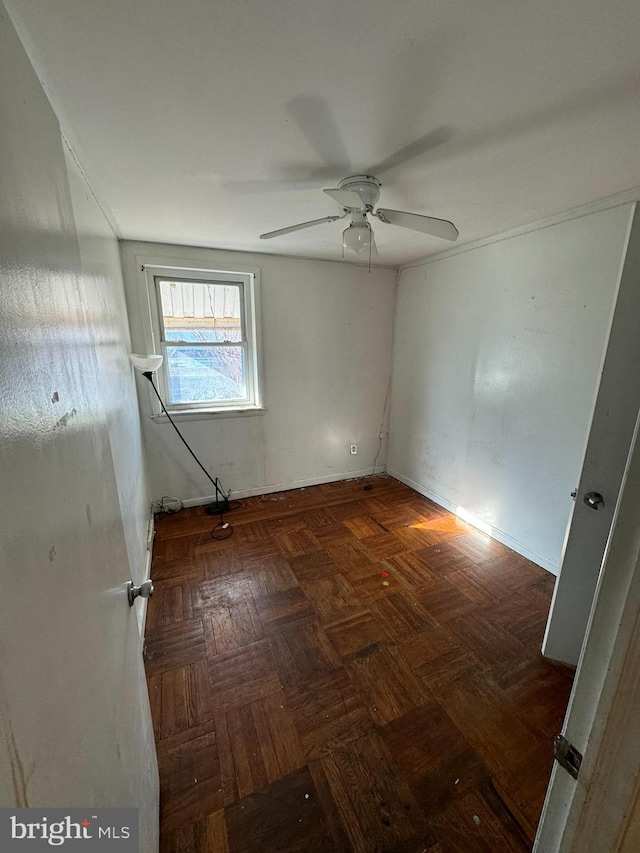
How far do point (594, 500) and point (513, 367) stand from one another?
1230 mm

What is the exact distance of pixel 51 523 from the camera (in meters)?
0.50

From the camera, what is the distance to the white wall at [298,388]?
298cm

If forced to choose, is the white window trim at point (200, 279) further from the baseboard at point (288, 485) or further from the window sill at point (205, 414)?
the baseboard at point (288, 485)

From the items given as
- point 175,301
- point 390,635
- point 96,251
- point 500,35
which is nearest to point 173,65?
point 500,35

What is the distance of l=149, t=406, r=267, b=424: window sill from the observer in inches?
114

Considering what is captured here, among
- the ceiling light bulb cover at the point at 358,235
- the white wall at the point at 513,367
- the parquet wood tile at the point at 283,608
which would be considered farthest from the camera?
the white wall at the point at 513,367

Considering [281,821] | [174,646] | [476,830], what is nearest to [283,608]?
[174,646]

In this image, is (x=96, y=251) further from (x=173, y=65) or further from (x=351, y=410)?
(x=351, y=410)

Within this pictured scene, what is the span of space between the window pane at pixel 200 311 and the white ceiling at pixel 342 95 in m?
1.02

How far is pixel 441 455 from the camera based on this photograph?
316cm

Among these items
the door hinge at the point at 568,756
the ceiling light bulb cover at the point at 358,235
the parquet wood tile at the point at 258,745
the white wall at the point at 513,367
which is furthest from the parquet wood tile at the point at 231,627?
the ceiling light bulb cover at the point at 358,235

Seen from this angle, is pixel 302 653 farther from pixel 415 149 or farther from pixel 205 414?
pixel 415 149

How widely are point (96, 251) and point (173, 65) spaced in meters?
0.99
